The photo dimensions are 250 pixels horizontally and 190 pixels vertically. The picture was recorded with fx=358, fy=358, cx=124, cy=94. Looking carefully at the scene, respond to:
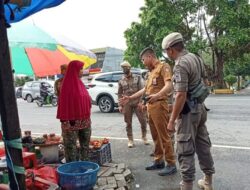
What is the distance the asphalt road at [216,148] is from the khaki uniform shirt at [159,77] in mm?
1354

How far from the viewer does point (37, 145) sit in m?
6.10

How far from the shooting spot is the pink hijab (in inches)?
215

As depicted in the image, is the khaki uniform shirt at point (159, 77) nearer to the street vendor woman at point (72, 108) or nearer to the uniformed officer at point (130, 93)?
the street vendor woman at point (72, 108)

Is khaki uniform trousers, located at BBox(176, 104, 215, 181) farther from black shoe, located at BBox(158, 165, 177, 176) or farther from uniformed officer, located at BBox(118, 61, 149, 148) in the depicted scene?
uniformed officer, located at BBox(118, 61, 149, 148)

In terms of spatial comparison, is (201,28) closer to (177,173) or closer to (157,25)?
(157,25)

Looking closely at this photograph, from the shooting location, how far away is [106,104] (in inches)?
577

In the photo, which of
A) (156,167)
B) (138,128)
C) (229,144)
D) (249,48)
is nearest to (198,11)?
(249,48)

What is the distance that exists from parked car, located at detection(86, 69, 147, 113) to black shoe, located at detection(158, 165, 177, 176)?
338 inches

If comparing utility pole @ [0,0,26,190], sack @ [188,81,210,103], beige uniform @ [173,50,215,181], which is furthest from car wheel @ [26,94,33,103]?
utility pole @ [0,0,26,190]

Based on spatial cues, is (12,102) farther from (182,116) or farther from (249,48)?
(249,48)

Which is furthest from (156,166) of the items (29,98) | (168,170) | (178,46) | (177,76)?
(29,98)

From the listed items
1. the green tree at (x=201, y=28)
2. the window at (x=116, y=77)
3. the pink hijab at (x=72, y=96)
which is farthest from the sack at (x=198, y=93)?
the green tree at (x=201, y=28)

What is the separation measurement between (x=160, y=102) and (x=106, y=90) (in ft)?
29.6

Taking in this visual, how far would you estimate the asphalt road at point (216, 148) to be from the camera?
545 cm
